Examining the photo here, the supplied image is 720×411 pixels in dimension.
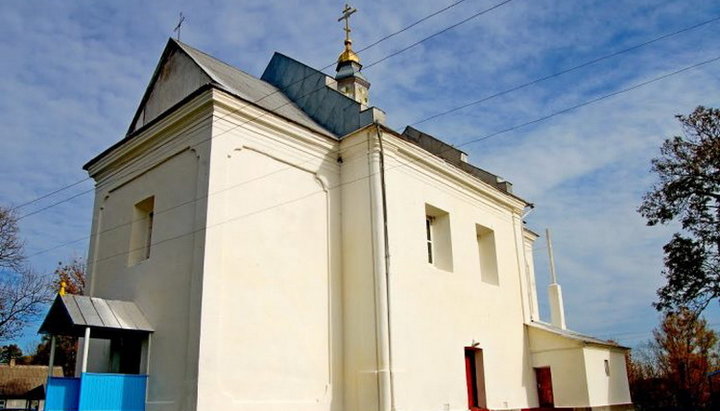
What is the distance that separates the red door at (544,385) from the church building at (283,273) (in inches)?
11.8

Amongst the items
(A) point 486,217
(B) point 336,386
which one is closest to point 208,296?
(B) point 336,386

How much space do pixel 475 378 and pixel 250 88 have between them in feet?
30.7

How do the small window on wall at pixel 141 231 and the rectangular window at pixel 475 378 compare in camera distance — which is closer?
the small window on wall at pixel 141 231

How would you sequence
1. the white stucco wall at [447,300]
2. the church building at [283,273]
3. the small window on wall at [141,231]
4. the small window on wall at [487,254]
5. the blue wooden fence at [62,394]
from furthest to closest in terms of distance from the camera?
the small window on wall at [487,254], the small window on wall at [141,231], the white stucco wall at [447,300], the church building at [283,273], the blue wooden fence at [62,394]

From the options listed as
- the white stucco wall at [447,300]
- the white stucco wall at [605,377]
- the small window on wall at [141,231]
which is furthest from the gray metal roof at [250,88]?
the white stucco wall at [605,377]

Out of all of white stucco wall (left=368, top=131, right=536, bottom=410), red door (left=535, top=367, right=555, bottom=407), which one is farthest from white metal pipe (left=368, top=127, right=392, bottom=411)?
red door (left=535, top=367, right=555, bottom=407)

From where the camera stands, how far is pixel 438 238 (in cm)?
1573

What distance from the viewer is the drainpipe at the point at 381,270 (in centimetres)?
1186

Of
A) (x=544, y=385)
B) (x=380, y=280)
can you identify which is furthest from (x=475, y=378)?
(x=380, y=280)

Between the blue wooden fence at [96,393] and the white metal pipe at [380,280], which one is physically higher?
the white metal pipe at [380,280]

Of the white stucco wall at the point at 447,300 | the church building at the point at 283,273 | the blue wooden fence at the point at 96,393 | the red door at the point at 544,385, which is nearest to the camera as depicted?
the blue wooden fence at the point at 96,393

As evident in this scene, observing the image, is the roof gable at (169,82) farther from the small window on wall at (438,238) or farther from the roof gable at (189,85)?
the small window on wall at (438,238)

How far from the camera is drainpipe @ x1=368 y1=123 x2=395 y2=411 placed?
38.9 ft

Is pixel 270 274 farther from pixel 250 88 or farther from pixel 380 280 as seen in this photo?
pixel 250 88
